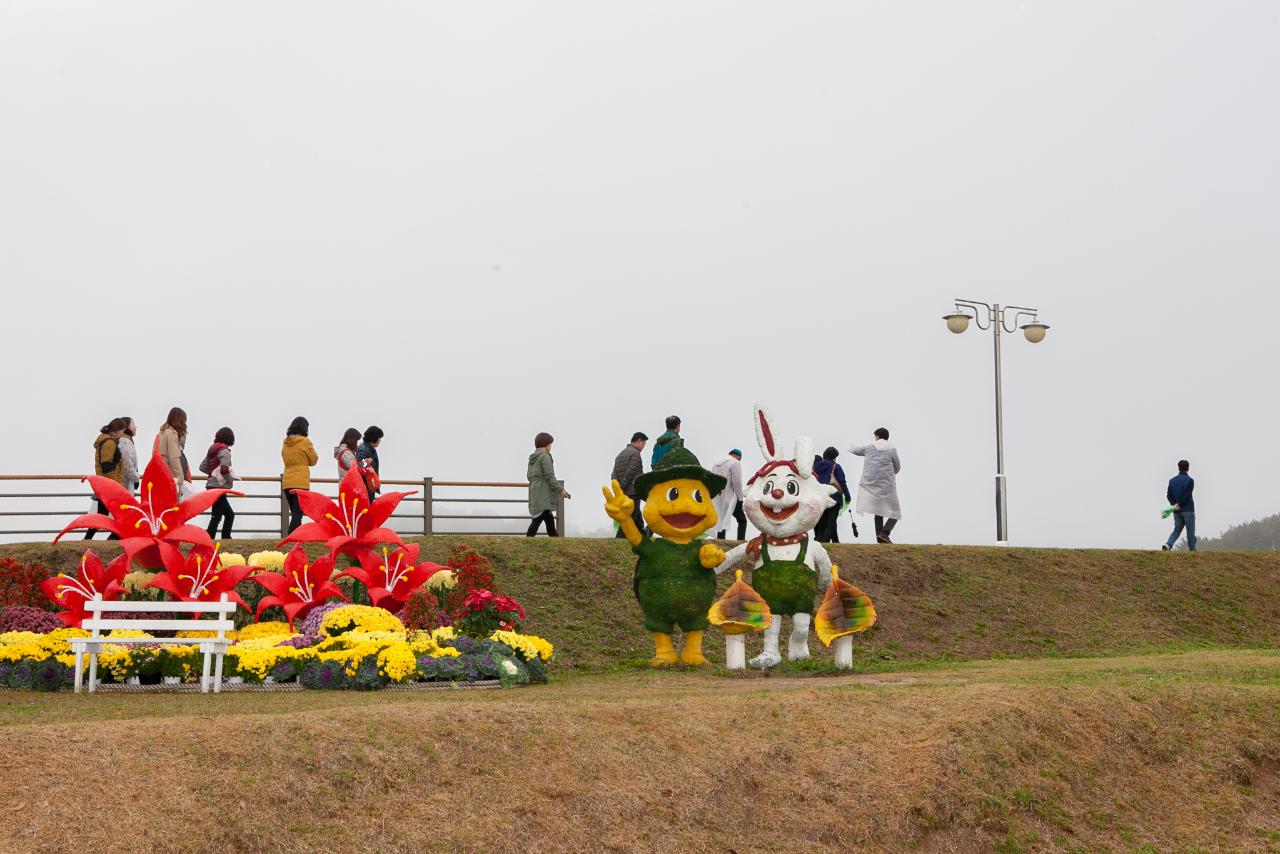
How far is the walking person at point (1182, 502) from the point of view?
2536 cm

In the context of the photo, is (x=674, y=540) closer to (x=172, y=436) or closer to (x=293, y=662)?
(x=293, y=662)

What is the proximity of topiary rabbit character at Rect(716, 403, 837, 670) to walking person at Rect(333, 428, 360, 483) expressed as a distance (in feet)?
20.7

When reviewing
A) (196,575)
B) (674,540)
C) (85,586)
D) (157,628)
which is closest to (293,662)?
(157,628)

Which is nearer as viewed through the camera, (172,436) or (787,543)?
(787,543)

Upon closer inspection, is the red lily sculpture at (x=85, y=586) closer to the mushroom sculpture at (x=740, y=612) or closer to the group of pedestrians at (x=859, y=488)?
the mushroom sculpture at (x=740, y=612)

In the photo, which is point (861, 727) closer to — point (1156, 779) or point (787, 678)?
point (1156, 779)

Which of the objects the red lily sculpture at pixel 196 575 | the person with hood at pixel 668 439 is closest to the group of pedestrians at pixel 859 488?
the person with hood at pixel 668 439

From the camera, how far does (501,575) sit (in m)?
18.9

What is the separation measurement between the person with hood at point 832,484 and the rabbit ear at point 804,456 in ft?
23.0

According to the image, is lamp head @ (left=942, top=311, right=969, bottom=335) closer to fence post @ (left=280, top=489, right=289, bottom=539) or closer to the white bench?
fence post @ (left=280, top=489, right=289, bottom=539)

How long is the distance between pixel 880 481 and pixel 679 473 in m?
8.13

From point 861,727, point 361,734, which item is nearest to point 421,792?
point 361,734

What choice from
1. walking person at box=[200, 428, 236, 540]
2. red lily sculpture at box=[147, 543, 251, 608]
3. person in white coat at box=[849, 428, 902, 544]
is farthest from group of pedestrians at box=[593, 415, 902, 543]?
red lily sculpture at box=[147, 543, 251, 608]

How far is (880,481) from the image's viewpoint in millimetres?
22656
